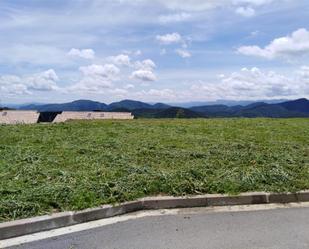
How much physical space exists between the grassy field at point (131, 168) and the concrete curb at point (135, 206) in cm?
14

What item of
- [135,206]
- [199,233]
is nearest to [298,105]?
[135,206]

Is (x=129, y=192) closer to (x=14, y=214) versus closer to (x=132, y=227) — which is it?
(x=132, y=227)

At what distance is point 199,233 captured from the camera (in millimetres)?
4457

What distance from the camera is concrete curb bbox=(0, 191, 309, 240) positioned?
434 cm

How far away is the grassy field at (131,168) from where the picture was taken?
16.9 ft

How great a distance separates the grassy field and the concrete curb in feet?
0.47

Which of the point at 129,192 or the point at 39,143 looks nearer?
the point at 129,192

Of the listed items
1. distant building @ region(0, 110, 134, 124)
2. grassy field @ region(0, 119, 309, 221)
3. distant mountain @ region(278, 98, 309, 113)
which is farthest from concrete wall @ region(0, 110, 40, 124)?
distant mountain @ region(278, 98, 309, 113)

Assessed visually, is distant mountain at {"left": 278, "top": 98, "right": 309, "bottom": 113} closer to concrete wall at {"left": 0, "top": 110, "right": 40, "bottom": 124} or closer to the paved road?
concrete wall at {"left": 0, "top": 110, "right": 40, "bottom": 124}

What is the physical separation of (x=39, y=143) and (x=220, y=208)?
18.3 feet

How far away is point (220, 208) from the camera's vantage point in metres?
5.36

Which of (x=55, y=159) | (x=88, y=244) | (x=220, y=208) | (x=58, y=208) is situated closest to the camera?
(x=88, y=244)

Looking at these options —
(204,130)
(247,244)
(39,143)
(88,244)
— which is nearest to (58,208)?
(88,244)

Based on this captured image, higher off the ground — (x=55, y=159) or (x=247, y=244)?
(x=55, y=159)
